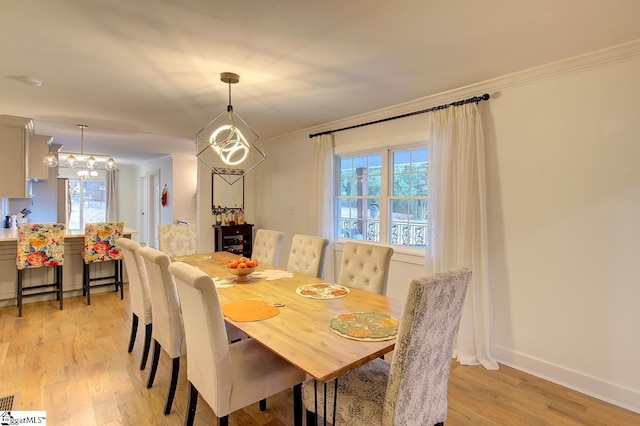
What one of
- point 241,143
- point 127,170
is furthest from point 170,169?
point 241,143

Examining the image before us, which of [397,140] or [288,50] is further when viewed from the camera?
[397,140]

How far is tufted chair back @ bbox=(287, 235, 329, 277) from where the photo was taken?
118 inches

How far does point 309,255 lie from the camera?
309 centimetres

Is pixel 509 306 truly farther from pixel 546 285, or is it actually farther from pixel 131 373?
pixel 131 373

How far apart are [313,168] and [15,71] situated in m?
3.06

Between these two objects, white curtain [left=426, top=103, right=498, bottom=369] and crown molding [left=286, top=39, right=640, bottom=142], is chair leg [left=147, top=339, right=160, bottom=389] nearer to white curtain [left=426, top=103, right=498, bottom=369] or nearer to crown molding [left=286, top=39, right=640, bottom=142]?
white curtain [left=426, top=103, right=498, bottom=369]

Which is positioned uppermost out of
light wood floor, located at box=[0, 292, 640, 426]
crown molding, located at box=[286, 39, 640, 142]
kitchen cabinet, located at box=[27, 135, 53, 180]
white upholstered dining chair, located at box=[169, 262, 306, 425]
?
crown molding, located at box=[286, 39, 640, 142]

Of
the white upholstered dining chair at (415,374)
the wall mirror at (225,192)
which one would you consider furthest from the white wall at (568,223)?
the wall mirror at (225,192)

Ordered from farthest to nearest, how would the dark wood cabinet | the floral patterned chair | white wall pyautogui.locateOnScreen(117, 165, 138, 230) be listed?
white wall pyautogui.locateOnScreen(117, 165, 138, 230)
the dark wood cabinet
the floral patterned chair

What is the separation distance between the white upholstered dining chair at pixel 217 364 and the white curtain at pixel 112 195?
9.25 meters

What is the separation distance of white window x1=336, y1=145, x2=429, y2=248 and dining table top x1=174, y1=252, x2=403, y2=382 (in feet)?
4.87

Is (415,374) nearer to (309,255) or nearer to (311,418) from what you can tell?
(311,418)

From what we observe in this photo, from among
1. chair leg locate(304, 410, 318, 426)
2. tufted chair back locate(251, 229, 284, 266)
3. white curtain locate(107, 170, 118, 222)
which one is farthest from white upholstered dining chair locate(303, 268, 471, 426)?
white curtain locate(107, 170, 118, 222)

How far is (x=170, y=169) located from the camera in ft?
25.1
